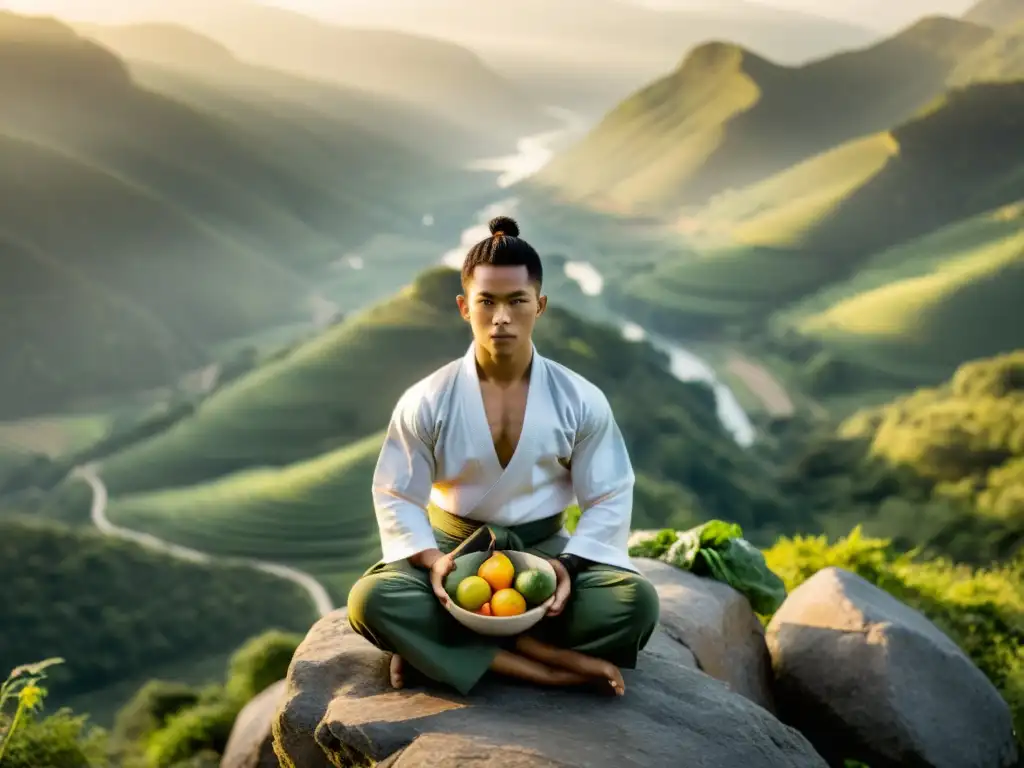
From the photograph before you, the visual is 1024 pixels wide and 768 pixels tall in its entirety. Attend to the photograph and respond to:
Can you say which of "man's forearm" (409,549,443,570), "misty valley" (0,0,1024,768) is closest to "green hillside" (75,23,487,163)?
"misty valley" (0,0,1024,768)

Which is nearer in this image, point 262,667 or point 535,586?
point 535,586

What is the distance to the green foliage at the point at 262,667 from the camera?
5730 millimetres

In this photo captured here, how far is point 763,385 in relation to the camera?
19812mm

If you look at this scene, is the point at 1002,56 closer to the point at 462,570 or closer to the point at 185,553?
the point at 185,553

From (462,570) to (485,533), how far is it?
0.14m

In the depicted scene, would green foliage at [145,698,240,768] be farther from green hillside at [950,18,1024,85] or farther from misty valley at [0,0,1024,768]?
green hillside at [950,18,1024,85]

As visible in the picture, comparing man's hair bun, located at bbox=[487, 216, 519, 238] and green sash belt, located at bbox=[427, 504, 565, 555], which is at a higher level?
man's hair bun, located at bbox=[487, 216, 519, 238]

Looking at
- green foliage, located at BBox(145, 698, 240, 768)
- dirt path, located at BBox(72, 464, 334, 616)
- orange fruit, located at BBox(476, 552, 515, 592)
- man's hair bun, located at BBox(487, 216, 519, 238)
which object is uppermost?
dirt path, located at BBox(72, 464, 334, 616)

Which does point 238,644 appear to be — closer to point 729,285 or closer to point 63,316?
point 63,316

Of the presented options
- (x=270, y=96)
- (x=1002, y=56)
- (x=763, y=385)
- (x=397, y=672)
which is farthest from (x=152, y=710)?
(x=1002, y=56)

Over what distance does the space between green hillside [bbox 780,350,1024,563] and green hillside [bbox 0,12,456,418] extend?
534 inches

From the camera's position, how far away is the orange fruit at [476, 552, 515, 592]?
74.0 inches

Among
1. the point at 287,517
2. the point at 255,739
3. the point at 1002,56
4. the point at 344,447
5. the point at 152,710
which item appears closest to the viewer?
the point at 255,739

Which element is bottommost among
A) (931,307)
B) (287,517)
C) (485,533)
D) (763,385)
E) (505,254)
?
(485,533)
